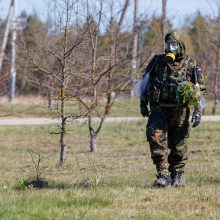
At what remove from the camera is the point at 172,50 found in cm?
775

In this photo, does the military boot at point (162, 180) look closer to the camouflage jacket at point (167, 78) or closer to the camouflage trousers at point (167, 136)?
the camouflage trousers at point (167, 136)

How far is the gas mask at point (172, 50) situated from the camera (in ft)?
25.2

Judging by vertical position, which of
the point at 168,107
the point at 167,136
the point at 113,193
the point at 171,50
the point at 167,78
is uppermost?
the point at 171,50

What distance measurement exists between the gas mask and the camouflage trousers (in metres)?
0.62

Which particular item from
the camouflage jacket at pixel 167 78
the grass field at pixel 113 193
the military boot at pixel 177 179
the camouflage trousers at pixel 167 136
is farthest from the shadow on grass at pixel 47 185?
the camouflage jacket at pixel 167 78

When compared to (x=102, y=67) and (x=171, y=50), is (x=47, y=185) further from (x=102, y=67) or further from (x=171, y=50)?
(x=102, y=67)

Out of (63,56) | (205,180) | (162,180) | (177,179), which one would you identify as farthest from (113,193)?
(63,56)

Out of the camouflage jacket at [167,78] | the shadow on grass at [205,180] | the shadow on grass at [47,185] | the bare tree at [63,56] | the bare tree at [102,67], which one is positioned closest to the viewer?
the camouflage jacket at [167,78]

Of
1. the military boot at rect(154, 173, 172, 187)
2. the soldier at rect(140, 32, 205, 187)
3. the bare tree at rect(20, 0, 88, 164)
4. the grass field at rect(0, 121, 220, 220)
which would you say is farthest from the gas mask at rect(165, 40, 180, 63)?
→ the bare tree at rect(20, 0, 88, 164)

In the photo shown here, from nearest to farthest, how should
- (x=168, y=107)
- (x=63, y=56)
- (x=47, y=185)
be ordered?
(x=168, y=107) → (x=47, y=185) → (x=63, y=56)

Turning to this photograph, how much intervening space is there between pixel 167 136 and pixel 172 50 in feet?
3.62

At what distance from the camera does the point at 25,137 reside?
21328 millimetres

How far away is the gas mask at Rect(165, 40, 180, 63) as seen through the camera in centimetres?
769

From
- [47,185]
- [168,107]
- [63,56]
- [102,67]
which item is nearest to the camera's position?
[168,107]
